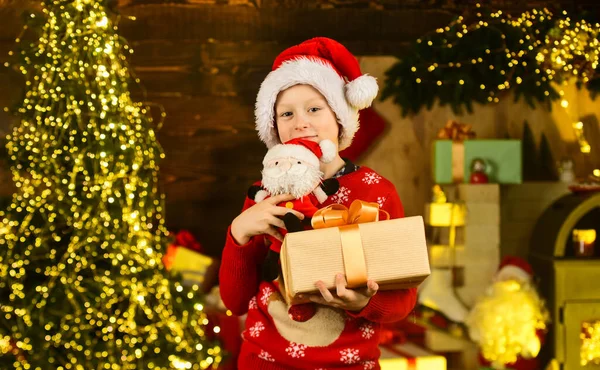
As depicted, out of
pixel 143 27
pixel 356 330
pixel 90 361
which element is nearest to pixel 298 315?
pixel 356 330

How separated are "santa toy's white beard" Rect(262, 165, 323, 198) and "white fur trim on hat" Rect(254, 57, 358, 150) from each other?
0.19m

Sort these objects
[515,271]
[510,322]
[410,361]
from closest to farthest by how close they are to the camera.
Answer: [410,361], [510,322], [515,271]

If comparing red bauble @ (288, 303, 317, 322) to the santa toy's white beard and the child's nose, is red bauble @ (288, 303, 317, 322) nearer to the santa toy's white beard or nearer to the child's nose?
the santa toy's white beard

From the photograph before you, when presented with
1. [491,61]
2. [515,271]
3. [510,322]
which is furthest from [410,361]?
[491,61]

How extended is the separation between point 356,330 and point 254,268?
0.72 feet

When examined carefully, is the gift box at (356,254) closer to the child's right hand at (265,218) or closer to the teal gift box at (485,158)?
the child's right hand at (265,218)

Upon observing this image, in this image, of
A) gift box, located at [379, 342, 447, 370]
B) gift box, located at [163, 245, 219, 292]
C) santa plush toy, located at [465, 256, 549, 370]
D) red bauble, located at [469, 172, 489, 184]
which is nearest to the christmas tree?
gift box, located at [163, 245, 219, 292]

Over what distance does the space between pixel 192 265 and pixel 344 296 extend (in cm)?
222

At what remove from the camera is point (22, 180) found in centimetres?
255

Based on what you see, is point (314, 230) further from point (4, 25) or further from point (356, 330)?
point (4, 25)

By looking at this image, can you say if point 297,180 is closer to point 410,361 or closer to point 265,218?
point 265,218

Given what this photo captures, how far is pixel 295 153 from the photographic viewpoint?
116 centimetres

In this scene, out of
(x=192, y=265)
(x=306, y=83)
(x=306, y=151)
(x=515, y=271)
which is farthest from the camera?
(x=192, y=265)

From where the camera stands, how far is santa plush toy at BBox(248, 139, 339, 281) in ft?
3.79
